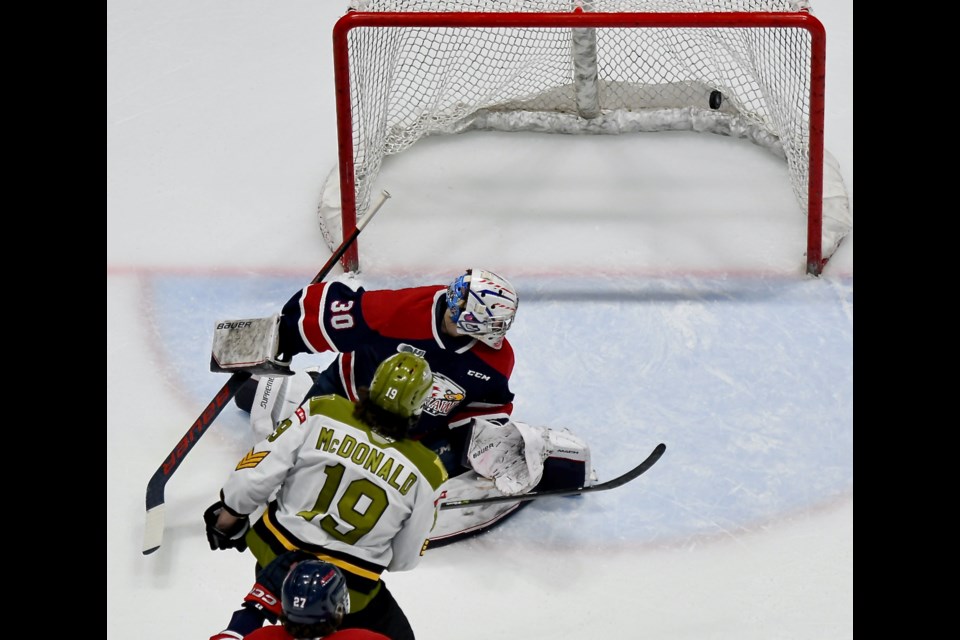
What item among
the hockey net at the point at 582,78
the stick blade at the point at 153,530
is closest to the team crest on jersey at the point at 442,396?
the stick blade at the point at 153,530

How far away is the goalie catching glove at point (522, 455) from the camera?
13.9 feet

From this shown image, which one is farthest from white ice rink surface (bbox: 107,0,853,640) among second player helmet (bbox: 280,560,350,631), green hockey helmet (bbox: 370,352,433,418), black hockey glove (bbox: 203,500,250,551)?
second player helmet (bbox: 280,560,350,631)

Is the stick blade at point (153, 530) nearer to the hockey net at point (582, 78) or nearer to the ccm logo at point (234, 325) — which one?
the ccm logo at point (234, 325)

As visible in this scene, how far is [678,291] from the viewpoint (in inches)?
203

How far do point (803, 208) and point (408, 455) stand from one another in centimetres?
220

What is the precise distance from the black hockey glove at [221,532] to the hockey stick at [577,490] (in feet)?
1.93

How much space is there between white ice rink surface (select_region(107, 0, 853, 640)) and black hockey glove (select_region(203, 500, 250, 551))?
31cm

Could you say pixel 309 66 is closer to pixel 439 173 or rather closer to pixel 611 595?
pixel 439 173

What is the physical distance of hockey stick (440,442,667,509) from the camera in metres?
4.25

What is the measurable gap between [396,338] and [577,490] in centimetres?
66

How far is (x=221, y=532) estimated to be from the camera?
12.6 ft

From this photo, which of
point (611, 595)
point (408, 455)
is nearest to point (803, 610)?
point (611, 595)

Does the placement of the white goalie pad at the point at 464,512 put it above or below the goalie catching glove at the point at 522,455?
below

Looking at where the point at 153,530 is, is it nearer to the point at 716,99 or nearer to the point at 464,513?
the point at 464,513
